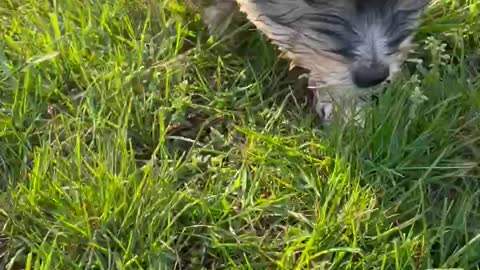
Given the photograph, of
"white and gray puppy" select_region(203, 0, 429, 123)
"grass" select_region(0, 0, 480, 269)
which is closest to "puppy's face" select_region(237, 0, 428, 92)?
"white and gray puppy" select_region(203, 0, 429, 123)

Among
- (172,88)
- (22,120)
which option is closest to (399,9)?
(172,88)

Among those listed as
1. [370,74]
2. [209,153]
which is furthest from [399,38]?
[209,153]

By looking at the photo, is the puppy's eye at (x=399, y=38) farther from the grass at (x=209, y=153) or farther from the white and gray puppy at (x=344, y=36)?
the grass at (x=209, y=153)

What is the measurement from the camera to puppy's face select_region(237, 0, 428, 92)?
2.33m

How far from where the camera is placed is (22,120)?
262 cm

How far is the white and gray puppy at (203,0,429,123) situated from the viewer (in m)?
2.33

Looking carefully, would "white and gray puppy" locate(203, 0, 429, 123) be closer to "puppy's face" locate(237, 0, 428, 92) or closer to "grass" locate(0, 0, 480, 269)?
"puppy's face" locate(237, 0, 428, 92)

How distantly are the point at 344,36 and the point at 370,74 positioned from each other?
0.40 ft

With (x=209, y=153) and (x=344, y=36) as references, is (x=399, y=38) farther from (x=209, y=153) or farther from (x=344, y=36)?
(x=209, y=153)

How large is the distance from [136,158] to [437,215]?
868 mm

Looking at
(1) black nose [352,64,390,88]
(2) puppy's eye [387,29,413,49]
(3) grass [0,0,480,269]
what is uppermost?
(2) puppy's eye [387,29,413,49]

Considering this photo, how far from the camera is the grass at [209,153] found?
228 cm

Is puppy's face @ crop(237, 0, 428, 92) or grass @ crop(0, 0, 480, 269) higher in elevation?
puppy's face @ crop(237, 0, 428, 92)

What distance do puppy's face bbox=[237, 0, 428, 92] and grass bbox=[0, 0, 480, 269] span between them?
16 centimetres
